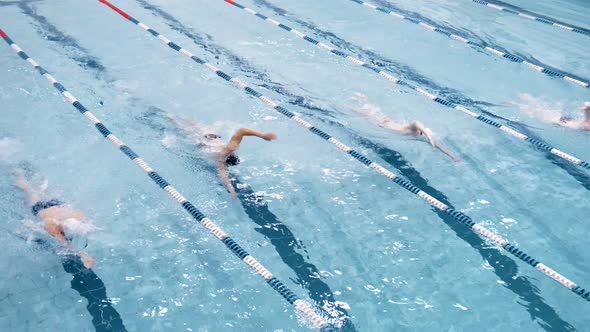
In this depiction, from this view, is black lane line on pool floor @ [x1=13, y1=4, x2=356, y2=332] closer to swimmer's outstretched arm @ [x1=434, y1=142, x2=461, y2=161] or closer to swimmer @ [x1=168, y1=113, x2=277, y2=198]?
swimmer @ [x1=168, y1=113, x2=277, y2=198]

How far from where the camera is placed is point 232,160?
4.77 meters

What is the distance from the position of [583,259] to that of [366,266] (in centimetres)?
161

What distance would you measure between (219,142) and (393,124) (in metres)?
1.83

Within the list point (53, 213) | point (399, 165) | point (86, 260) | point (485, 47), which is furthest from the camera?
point (485, 47)

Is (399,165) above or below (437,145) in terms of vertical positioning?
below

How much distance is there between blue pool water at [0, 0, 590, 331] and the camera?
349 cm

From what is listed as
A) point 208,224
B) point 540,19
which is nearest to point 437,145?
point 208,224

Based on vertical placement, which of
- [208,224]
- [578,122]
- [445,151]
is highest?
[578,122]

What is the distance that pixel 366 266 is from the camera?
12.6 ft

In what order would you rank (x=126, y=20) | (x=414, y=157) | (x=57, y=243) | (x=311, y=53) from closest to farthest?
(x=57, y=243), (x=414, y=157), (x=311, y=53), (x=126, y=20)

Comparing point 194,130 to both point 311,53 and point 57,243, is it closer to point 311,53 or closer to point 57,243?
point 57,243

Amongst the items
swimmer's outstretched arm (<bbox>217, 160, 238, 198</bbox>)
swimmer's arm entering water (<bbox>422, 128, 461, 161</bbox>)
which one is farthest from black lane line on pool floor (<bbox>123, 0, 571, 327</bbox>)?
swimmer's outstretched arm (<bbox>217, 160, 238, 198</bbox>)

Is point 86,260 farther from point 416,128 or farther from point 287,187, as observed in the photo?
point 416,128

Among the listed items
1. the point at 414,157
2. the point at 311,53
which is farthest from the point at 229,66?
the point at 414,157
